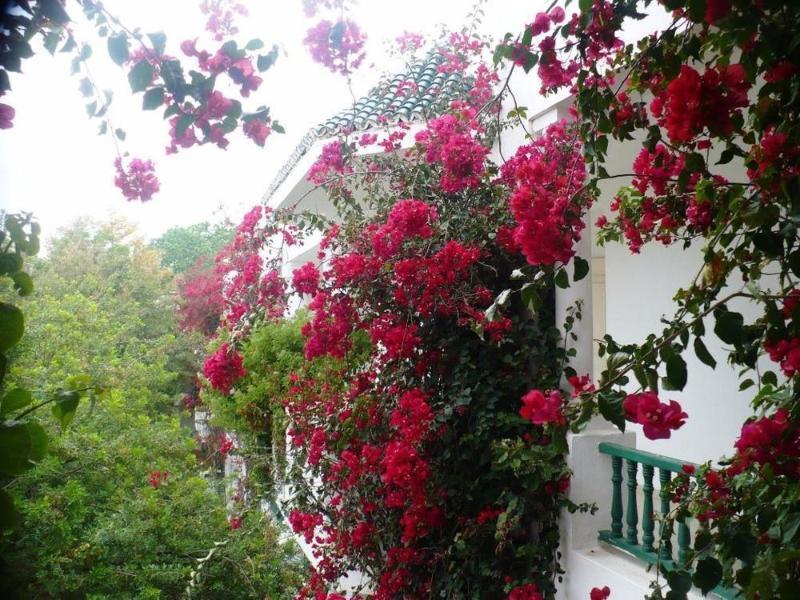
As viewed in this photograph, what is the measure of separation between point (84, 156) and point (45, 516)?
104 inches

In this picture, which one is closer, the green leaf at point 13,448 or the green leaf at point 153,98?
the green leaf at point 13,448

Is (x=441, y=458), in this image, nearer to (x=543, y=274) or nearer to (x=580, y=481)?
(x=580, y=481)

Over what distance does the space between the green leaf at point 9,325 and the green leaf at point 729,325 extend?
1.00m

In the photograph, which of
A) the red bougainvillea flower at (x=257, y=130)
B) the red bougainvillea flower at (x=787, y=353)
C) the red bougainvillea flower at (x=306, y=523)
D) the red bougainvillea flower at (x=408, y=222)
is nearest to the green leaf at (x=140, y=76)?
the red bougainvillea flower at (x=257, y=130)

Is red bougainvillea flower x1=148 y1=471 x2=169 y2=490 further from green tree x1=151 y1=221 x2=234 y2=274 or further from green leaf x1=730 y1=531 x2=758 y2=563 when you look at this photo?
green tree x1=151 y1=221 x2=234 y2=274

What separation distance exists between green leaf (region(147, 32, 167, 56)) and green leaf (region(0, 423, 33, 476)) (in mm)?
787

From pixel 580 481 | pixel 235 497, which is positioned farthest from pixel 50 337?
pixel 580 481

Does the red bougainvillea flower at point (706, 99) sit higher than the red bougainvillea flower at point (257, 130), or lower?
higher

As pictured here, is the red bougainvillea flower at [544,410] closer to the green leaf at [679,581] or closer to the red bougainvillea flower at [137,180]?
the green leaf at [679,581]

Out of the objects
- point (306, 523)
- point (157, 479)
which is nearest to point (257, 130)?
point (306, 523)

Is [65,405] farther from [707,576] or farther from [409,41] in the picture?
[409,41]

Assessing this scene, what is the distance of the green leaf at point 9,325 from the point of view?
24.3 inches

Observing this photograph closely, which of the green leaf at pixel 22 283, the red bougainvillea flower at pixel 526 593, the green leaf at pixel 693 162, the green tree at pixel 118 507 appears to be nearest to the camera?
the green leaf at pixel 22 283

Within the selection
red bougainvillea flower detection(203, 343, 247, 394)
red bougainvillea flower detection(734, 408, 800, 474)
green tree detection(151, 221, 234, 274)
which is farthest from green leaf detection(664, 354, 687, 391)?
green tree detection(151, 221, 234, 274)
